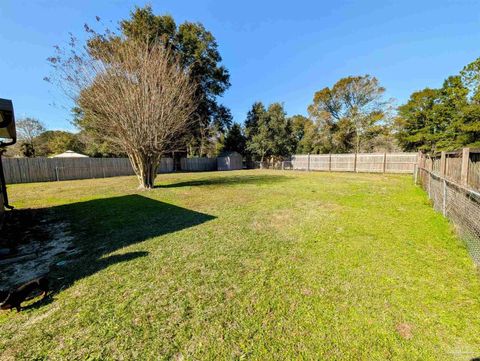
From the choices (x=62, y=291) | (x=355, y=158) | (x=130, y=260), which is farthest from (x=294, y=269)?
(x=355, y=158)

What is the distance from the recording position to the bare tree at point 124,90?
7.53 metres

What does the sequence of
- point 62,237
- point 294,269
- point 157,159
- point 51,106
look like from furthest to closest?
point 157,159 → point 51,106 → point 62,237 → point 294,269

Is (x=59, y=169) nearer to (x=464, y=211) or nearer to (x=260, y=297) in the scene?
(x=260, y=297)

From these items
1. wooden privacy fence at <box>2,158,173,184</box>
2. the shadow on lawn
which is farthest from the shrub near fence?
wooden privacy fence at <box>2,158,173,184</box>

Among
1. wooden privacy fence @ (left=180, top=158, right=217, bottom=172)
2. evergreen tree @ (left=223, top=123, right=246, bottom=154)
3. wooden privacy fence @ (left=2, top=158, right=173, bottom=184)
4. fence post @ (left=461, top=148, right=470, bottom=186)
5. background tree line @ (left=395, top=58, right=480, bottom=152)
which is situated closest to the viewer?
fence post @ (left=461, top=148, right=470, bottom=186)

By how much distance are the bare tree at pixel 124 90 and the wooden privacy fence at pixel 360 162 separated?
682 inches

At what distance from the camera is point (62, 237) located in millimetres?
3861

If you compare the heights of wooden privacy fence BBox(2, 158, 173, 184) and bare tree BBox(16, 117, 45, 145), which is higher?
bare tree BBox(16, 117, 45, 145)

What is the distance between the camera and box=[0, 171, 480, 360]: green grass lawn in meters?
1.50

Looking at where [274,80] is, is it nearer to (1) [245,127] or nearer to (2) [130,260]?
(1) [245,127]

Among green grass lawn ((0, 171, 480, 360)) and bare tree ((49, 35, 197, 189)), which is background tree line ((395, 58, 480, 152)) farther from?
bare tree ((49, 35, 197, 189))

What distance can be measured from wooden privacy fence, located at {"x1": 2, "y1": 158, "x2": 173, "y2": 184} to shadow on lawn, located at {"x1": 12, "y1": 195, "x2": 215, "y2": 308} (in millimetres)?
10687

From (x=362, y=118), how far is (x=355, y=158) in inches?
294

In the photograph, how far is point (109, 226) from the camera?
434 centimetres
